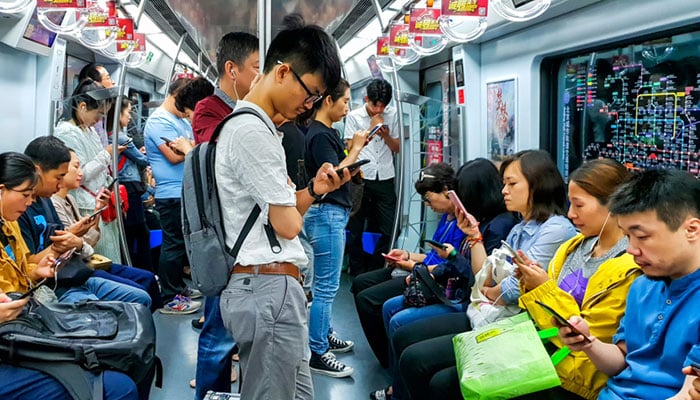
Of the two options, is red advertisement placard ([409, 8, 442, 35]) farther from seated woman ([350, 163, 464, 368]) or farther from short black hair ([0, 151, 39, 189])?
short black hair ([0, 151, 39, 189])

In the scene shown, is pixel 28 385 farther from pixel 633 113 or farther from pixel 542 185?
pixel 633 113

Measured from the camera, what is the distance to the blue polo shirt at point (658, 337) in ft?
5.68

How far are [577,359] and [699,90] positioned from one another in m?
2.00

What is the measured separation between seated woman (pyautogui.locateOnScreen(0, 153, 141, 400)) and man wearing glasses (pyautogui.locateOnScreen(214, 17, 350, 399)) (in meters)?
0.60

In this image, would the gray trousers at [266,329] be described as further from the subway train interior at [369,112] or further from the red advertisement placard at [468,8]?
the red advertisement placard at [468,8]

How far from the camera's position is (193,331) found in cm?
459

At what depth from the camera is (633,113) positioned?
12.9ft

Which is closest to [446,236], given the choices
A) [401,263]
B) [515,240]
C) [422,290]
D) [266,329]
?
[401,263]

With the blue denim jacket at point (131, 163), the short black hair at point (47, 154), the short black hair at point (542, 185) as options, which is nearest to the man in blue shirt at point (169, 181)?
the blue denim jacket at point (131, 163)

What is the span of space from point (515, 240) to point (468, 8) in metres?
1.47

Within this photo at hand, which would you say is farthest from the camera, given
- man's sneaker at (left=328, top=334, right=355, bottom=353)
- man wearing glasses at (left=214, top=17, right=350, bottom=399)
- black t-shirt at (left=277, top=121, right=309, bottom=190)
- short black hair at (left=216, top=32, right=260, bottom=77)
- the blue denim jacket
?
the blue denim jacket

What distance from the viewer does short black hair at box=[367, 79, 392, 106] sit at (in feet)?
16.6

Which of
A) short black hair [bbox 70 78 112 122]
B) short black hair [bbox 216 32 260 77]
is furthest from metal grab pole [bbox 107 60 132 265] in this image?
short black hair [bbox 216 32 260 77]

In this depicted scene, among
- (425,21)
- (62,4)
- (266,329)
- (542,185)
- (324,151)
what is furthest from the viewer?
(425,21)
